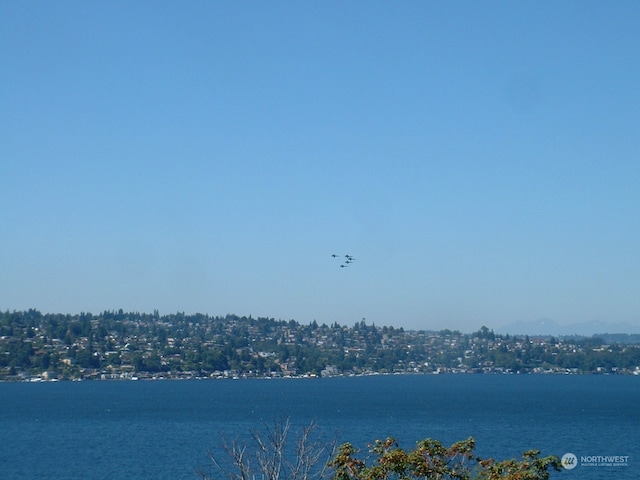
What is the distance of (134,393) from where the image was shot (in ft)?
312

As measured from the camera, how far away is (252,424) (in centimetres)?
5556

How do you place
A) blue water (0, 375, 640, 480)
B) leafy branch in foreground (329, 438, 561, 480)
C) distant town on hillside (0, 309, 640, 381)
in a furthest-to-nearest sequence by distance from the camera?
distant town on hillside (0, 309, 640, 381)
blue water (0, 375, 640, 480)
leafy branch in foreground (329, 438, 561, 480)

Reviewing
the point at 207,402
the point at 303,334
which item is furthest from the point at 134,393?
the point at 303,334

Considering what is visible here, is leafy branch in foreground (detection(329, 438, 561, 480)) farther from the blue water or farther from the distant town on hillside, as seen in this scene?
the distant town on hillside

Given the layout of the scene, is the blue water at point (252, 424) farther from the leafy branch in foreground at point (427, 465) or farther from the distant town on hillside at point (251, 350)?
the distant town on hillside at point (251, 350)

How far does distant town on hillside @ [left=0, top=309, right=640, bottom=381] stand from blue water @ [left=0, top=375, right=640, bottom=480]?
91.5 feet

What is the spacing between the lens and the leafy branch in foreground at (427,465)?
40.6 ft

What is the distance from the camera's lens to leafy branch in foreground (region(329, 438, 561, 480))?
1237 centimetres

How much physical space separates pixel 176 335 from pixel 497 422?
357 feet

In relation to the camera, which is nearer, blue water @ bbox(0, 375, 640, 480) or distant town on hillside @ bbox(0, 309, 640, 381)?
blue water @ bbox(0, 375, 640, 480)

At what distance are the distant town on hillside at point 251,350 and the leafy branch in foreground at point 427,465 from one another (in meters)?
114

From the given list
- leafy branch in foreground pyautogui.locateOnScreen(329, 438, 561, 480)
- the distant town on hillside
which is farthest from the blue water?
the distant town on hillside

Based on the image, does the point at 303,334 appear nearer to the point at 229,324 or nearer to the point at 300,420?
the point at 229,324

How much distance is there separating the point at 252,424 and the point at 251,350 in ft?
300
